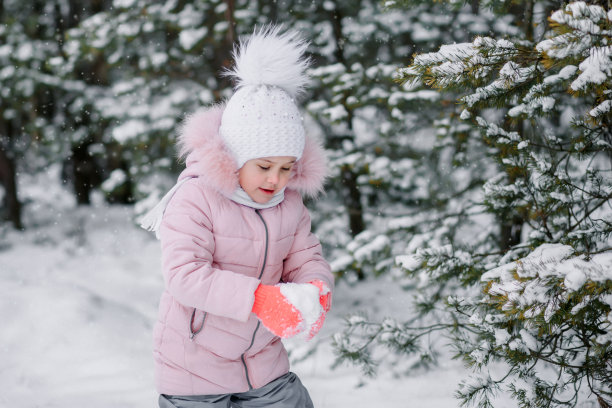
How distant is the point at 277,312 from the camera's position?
1.85 metres

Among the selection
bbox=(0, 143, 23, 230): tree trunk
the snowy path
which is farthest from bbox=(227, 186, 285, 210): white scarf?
bbox=(0, 143, 23, 230): tree trunk

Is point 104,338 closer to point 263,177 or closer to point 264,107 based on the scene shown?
point 263,177

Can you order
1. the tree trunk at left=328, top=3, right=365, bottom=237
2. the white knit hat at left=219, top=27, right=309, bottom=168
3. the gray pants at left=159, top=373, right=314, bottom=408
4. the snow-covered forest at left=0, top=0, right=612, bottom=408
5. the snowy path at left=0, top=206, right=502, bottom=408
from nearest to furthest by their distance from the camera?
1. the snow-covered forest at left=0, top=0, right=612, bottom=408
2. the white knit hat at left=219, top=27, right=309, bottom=168
3. the gray pants at left=159, top=373, right=314, bottom=408
4. the snowy path at left=0, top=206, right=502, bottom=408
5. the tree trunk at left=328, top=3, right=365, bottom=237

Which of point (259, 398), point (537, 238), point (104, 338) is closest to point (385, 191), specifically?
point (104, 338)

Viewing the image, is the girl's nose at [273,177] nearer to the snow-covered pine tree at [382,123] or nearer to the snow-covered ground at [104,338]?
the snow-covered ground at [104,338]

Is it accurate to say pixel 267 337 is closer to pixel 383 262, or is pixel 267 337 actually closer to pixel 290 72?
pixel 290 72

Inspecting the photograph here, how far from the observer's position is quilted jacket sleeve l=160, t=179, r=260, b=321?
5.99 feet

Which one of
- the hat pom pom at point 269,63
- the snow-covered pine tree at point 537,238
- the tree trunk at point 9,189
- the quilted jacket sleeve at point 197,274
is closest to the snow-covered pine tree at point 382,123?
the snow-covered pine tree at point 537,238

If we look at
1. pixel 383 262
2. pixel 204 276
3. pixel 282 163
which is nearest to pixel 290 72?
pixel 282 163

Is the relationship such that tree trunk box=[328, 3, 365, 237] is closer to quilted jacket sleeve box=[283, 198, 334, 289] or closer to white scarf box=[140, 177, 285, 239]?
quilted jacket sleeve box=[283, 198, 334, 289]

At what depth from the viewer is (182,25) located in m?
5.53

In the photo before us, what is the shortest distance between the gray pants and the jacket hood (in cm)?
87

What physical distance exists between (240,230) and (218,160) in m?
0.29

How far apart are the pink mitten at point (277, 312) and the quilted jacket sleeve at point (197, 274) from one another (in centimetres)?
5
